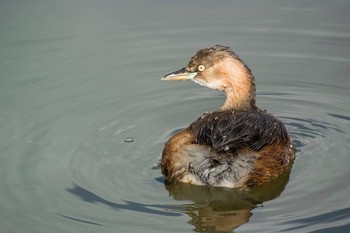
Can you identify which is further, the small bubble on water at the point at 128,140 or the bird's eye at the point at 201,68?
the bird's eye at the point at 201,68

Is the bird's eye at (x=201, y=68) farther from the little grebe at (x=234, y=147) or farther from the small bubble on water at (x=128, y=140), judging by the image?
the small bubble on water at (x=128, y=140)

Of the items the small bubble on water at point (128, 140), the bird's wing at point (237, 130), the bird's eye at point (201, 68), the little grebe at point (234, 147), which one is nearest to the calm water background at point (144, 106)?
the small bubble on water at point (128, 140)

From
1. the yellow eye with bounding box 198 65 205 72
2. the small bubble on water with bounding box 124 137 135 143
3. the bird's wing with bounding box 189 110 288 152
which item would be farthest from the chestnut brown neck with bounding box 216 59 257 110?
the small bubble on water with bounding box 124 137 135 143

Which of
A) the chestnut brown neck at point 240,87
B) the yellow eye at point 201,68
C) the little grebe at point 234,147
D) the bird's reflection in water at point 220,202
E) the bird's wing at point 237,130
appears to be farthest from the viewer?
the yellow eye at point 201,68

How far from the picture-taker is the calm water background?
6.16m

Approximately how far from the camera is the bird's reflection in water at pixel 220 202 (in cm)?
606

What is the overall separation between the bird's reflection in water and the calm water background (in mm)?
13

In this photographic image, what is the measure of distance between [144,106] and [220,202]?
1841 mm

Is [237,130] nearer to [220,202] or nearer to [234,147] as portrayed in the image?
[234,147]

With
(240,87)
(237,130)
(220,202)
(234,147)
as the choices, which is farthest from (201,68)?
(220,202)

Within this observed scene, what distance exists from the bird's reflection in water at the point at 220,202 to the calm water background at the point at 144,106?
0.01m

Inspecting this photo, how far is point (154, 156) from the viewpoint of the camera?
7.09 m

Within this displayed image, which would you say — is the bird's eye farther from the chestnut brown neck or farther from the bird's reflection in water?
the bird's reflection in water

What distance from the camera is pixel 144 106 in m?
7.95
